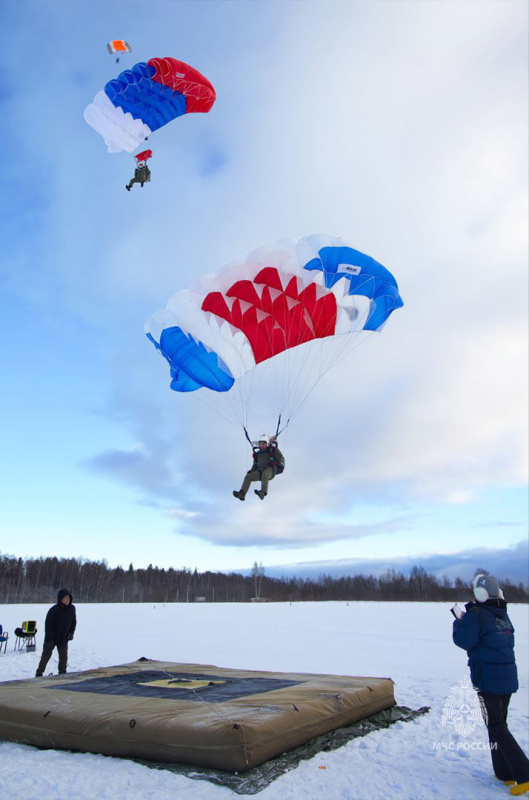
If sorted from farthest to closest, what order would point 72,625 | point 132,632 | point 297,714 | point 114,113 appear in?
point 132,632, point 114,113, point 72,625, point 297,714

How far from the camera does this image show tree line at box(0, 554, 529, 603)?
60.0 m

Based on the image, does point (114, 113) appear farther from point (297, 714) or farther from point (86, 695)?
point (297, 714)

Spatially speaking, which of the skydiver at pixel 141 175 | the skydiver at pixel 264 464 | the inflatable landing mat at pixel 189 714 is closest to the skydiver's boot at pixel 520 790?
the inflatable landing mat at pixel 189 714

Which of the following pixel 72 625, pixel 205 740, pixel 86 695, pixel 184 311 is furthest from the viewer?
pixel 184 311

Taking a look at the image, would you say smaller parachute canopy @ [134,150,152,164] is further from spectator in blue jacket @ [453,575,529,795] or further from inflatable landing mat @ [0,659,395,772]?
spectator in blue jacket @ [453,575,529,795]

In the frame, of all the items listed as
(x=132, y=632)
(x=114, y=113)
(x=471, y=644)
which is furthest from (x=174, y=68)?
(x=132, y=632)

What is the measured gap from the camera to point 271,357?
944cm

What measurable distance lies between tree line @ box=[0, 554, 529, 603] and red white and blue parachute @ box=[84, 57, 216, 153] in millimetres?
57204

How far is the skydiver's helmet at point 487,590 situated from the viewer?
3.76 m

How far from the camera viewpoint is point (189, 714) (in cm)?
390

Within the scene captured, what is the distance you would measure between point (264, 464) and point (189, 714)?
483 cm

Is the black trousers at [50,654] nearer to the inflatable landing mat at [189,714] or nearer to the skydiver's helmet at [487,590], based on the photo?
the inflatable landing mat at [189,714]

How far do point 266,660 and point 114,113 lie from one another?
1063 cm

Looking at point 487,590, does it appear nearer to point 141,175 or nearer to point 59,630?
point 59,630
